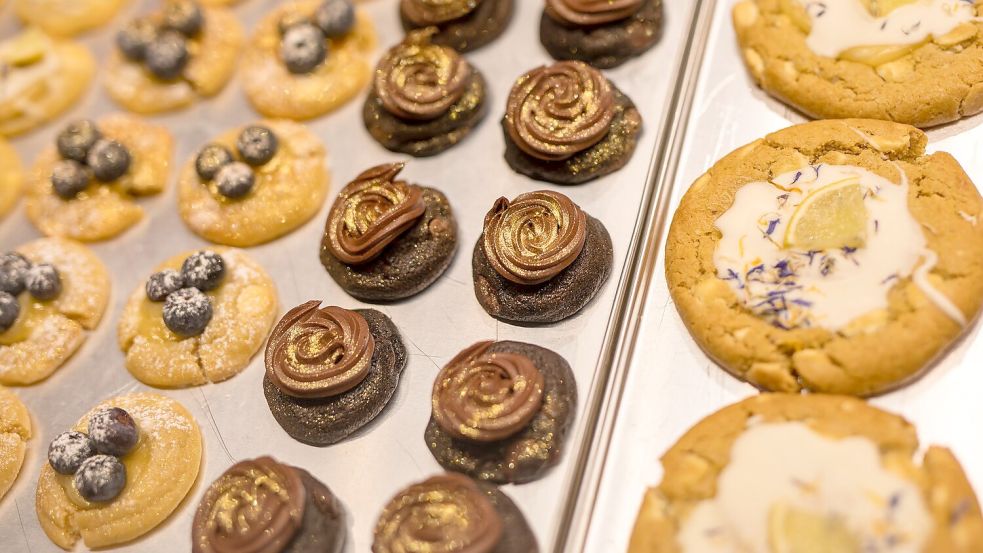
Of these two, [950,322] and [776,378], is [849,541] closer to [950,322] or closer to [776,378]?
[776,378]

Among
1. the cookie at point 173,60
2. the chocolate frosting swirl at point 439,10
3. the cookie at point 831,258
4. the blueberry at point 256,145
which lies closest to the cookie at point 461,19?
the chocolate frosting swirl at point 439,10

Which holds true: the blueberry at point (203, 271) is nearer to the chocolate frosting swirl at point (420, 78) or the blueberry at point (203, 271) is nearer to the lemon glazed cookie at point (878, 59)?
the chocolate frosting swirl at point (420, 78)

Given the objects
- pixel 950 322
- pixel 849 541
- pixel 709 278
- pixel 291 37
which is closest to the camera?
pixel 849 541

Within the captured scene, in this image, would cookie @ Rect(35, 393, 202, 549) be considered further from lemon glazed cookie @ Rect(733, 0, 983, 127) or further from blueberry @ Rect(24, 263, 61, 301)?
lemon glazed cookie @ Rect(733, 0, 983, 127)

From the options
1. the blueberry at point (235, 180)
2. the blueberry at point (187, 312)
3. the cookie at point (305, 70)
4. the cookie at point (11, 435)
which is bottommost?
the cookie at point (11, 435)

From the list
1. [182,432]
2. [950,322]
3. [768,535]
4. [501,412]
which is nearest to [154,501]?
[182,432]

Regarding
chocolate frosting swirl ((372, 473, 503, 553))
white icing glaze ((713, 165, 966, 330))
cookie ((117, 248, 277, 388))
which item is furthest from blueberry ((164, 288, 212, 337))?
white icing glaze ((713, 165, 966, 330))
